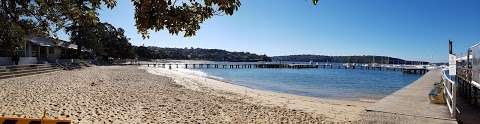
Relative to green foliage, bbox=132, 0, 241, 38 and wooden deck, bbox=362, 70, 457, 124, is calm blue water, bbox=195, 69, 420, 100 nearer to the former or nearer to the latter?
wooden deck, bbox=362, 70, 457, 124

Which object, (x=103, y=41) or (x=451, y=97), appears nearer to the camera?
(x=451, y=97)

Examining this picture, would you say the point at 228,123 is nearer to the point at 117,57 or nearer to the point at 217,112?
the point at 217,112

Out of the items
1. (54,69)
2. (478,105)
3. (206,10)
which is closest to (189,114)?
(206,10)

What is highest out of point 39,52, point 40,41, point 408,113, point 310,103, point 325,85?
point 40,41

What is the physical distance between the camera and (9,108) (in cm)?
1061

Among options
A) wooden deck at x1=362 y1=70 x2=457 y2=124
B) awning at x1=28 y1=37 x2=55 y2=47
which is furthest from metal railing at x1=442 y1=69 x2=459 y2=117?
awning at x1=28 y1=37 x2=55 y2=47

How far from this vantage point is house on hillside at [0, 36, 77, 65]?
28.3m

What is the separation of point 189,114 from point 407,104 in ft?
20.6

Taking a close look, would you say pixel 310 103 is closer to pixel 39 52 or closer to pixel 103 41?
pixel 39 52

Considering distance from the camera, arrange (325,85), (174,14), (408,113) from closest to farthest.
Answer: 1. (174,14)
2. (408,113)
3. (325,85)

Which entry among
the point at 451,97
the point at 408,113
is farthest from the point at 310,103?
the point at 451,97

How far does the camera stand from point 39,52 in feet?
121

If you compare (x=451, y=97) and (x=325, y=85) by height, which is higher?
(x=451, y=97)

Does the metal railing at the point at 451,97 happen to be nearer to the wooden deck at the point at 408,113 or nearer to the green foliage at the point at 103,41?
the wooden deck at the point at 408,113
